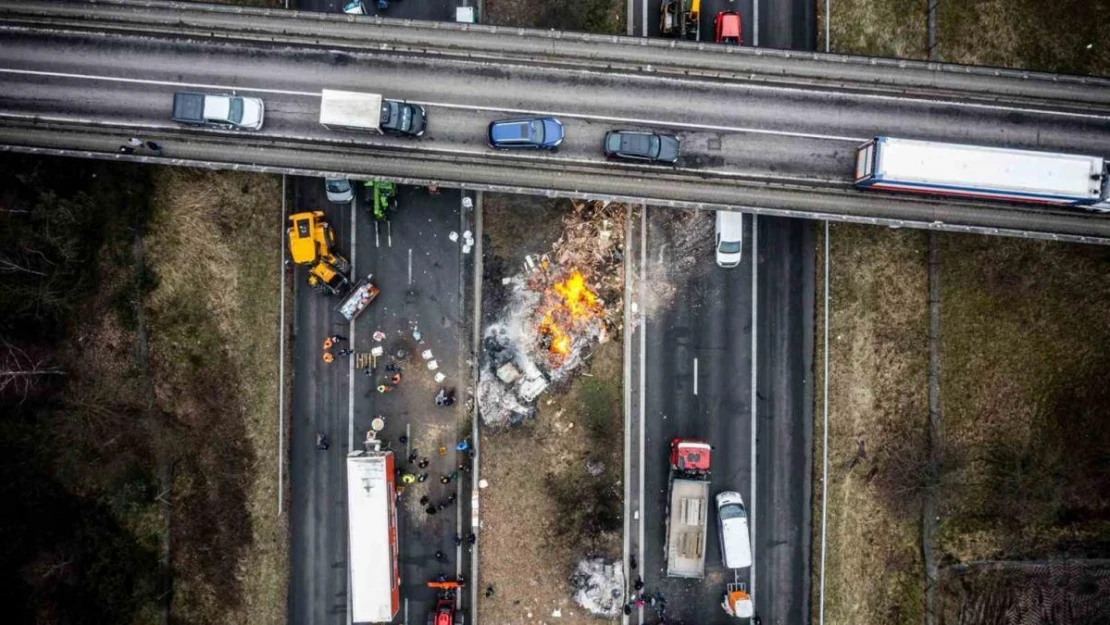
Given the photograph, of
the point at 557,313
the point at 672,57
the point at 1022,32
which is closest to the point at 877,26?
the point at 1022,32

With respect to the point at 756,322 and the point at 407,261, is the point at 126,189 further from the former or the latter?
the point at 756,322

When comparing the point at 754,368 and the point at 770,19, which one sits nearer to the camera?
the point at 770,19

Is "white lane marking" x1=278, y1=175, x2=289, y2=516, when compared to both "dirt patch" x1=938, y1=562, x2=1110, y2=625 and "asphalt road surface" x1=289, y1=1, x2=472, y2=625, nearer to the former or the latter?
"asphalt road surface" x1=289, y1=1, x2=472, y2=625

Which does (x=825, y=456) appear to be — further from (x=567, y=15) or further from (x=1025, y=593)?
(x=567, y=15)

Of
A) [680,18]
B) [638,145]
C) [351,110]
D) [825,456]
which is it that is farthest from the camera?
[825,456]

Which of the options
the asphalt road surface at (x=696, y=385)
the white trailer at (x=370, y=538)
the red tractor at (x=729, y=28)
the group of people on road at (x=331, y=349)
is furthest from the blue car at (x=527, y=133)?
the white trailer at (x=370, y=538)

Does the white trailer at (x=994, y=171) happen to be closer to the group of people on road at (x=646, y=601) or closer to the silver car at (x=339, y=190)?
the group of people on road at (x=646, y=601)

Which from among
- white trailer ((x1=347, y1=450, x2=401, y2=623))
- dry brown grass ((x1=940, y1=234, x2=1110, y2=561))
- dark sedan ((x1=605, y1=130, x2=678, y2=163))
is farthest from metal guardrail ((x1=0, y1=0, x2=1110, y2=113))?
white trailer ((x1=347, y1=450, x2=401, y2=623))

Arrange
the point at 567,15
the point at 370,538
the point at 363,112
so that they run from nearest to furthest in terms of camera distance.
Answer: the point at 363,112, the point at 370,538, the point at 567,15
